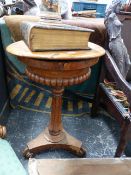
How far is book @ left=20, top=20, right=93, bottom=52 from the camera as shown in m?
0.86

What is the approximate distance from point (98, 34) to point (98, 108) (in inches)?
23.2

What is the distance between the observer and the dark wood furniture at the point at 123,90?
1.07 metres

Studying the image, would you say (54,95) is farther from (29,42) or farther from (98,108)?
(98,108)

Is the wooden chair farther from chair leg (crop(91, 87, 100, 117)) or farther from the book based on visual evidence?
the book

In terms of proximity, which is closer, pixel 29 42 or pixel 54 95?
pixel 29 42

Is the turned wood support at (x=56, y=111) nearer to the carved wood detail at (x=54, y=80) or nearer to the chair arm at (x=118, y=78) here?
the carved wood detail at (x=54, y=80)

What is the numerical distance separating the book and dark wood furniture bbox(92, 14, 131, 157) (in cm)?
A: 29

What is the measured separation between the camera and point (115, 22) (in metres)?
1.28

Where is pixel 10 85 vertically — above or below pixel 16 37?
below

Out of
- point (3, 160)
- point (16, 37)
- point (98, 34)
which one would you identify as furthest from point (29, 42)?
point (98, 34)

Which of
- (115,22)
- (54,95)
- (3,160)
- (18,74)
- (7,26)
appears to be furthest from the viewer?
(18,74)

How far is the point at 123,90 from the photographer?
1012 millimetres

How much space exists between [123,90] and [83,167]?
56 centimetres

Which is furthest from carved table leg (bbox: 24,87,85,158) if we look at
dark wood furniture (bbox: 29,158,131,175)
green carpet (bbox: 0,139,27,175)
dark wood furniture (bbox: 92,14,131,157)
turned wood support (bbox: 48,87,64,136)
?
dark wood furniture (bbox: 29,158,131,175)
